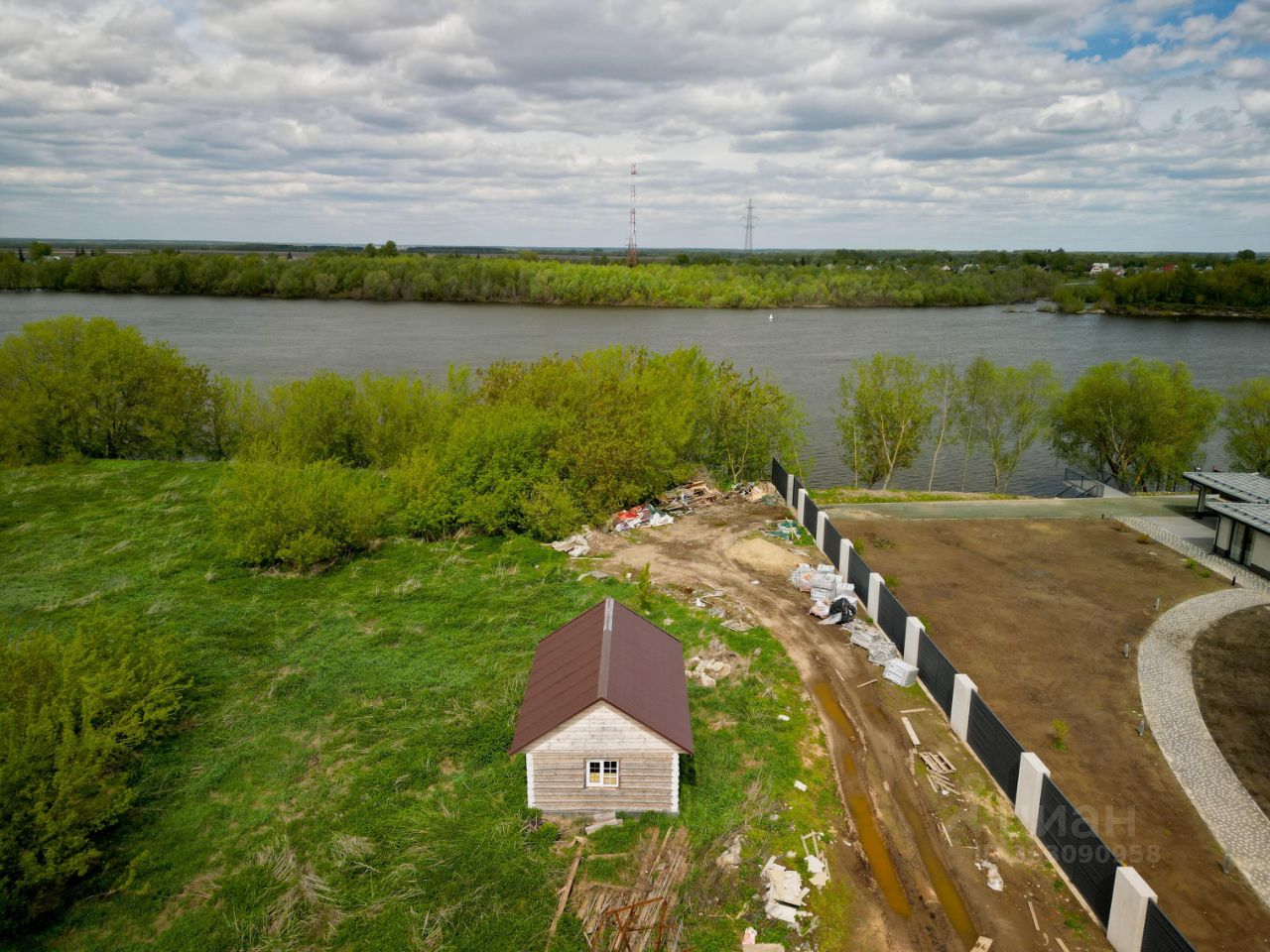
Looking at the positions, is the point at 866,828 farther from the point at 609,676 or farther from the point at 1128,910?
the point at 609,676

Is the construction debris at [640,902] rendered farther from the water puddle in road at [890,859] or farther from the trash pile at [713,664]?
the trash pile at [713,664]

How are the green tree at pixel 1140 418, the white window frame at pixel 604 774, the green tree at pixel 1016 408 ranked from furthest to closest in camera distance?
the green tree at pixel 1016 408 → the green tree at pixel 1140 418 → the white window frame at pixel 604 774

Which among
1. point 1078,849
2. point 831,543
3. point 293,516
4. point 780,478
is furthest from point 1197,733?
point 293,516

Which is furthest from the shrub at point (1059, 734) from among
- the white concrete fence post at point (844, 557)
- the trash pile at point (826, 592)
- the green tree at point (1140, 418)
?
the green tree at point (1140, 418)

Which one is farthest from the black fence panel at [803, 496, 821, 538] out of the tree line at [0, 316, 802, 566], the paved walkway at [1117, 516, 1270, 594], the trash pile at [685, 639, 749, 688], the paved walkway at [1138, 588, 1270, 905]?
the paved walkway at [1117, 516, 1270, 594]

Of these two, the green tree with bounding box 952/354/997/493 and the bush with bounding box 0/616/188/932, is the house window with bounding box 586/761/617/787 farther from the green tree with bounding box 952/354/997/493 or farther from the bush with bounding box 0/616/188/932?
the green tree with bounding box 952/354/997/493
